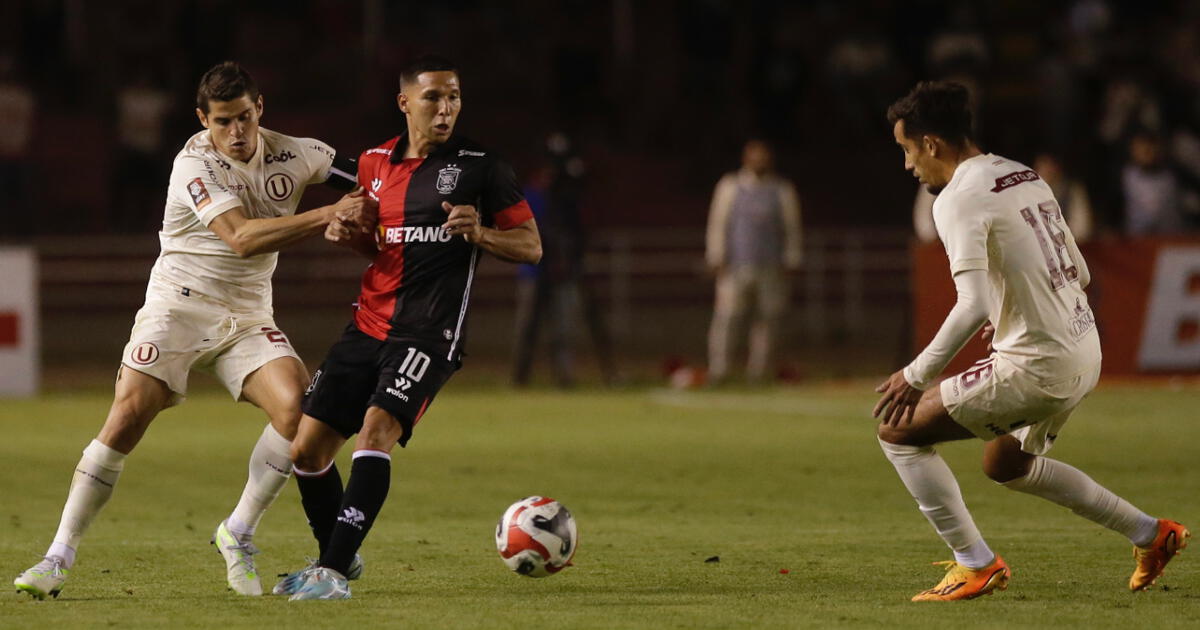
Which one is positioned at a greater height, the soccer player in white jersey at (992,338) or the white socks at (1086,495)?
the soccer player in white jersey at (992,338)

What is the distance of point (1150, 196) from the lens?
58.5ft

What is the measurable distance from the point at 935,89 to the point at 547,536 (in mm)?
2273

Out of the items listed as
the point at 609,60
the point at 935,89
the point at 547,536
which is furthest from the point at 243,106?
the point at 609,60

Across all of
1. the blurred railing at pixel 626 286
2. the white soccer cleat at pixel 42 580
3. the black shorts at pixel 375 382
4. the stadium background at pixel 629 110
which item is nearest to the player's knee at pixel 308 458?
the black shorts at pixel 375 382

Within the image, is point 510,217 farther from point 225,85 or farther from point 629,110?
point 629,110

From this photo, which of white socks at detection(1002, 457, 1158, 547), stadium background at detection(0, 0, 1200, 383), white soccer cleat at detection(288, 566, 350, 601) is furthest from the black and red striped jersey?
stadium background at detection(0, 0, 1200, 383)

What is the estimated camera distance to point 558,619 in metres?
6.34

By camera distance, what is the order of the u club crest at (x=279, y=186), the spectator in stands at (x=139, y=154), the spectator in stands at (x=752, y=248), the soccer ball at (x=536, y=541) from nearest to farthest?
the soccer ball at (x=536, y=541) → the u club crest at (x=279, y=186) → the spectator in stands at (x=752, y=248) → the spectator in stands at (x=139, y=154)

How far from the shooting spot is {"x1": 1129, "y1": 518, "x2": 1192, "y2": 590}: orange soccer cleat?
271 inches

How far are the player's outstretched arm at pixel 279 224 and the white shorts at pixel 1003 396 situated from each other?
229cm

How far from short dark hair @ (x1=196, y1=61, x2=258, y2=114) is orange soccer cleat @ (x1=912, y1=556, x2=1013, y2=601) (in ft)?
10.8

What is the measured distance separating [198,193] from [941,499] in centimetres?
312

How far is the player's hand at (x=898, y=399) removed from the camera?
645 cm

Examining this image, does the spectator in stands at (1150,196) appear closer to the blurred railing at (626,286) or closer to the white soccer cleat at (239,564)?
the blurred railing at (626,286)
